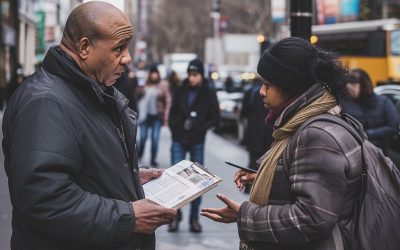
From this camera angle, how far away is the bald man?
2.48 m

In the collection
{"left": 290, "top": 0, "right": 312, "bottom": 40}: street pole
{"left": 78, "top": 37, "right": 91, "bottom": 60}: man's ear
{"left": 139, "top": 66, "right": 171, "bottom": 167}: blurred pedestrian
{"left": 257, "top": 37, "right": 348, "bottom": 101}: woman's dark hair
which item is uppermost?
{"left": 290, "top": 0, "right": 312, "bottom": 40}: street pole

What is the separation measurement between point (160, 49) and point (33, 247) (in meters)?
92.6

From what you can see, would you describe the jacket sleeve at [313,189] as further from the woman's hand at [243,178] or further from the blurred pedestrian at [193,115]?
the blurred pedestrian at [193,115]

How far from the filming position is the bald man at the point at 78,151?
2.48 metres

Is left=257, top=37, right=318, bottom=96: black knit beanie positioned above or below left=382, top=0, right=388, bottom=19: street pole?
below

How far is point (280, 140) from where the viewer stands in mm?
3029

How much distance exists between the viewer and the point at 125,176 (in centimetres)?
278

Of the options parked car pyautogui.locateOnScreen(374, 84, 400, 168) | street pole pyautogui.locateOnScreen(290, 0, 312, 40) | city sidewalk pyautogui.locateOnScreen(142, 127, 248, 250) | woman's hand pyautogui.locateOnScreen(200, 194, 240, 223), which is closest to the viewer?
woman's hand pyautogui.locateOnScreen(200, 194, 240, 223)

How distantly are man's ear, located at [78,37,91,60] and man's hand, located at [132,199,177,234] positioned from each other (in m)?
0.57

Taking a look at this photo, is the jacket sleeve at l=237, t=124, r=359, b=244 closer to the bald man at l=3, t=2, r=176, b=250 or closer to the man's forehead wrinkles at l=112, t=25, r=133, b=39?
the bald man at l=3, t=2, r=176, b=250

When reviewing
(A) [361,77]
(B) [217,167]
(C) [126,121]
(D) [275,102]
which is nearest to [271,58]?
(D) [275,102]

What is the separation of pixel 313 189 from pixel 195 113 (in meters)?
5.81

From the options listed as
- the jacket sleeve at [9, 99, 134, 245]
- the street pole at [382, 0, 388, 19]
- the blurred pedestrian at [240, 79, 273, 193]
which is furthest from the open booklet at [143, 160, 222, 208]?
the street pole at [382, 0, 388, 19]

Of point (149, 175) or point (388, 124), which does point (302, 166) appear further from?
point (388, 124)
